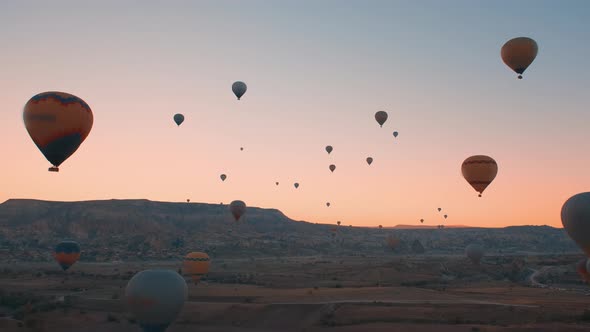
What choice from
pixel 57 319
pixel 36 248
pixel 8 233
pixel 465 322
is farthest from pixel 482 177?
pixel 8 233

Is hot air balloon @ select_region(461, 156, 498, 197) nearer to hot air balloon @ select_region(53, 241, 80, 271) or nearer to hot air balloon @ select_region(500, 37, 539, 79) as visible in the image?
hot air balloon @ select_region(500, 37, 539, 79)

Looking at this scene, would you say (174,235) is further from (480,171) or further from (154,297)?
(154,297)

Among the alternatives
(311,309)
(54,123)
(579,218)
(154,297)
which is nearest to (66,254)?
(54,123)

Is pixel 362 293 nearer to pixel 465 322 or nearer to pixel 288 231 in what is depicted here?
pixel 465 322

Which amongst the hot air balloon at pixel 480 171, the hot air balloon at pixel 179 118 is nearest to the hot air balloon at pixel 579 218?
the hot air balloon at pixel 480 171

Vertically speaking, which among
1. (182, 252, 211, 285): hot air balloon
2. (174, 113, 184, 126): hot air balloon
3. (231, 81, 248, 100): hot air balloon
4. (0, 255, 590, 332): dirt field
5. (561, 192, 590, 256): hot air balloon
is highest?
(231, 81, 248, 100): hot air balloon

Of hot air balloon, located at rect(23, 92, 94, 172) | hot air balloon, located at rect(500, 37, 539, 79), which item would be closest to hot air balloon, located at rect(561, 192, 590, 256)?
hot air balloon, located at rect(500, 37, 539, 79)

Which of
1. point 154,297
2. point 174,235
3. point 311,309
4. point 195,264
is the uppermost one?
point 174,235
